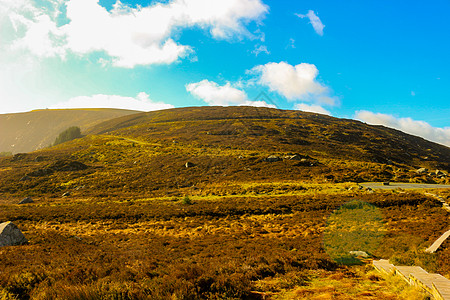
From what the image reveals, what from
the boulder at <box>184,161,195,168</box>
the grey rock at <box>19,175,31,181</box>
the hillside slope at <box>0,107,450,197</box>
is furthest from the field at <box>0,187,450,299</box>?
the grey rock at <box>19,175,31,181</box>

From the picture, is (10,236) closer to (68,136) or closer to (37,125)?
(68,136)

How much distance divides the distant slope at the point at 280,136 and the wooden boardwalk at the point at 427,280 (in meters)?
57.5

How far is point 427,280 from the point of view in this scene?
5953mm

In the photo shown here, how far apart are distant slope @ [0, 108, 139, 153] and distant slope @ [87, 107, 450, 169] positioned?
62.0 meters

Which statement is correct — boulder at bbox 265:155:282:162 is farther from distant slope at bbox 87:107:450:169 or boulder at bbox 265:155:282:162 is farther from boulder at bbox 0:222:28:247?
boulder at bbox 0:222:28:247

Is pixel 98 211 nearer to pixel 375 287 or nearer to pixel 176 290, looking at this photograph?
pixel 176 290

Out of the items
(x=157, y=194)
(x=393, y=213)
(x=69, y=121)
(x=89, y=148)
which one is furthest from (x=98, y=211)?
(x=69, y=121)

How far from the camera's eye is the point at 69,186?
44.6 meters

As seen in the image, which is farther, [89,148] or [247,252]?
[89,148]

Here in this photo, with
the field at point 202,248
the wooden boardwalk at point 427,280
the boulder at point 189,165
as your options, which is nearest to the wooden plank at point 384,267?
the wooden boardwalk at point 427,280

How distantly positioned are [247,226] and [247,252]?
7.69 meters

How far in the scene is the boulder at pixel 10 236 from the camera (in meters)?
13.3

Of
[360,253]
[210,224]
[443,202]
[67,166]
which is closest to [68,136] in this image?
[67,166]

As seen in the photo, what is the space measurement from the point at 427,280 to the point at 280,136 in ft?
249
